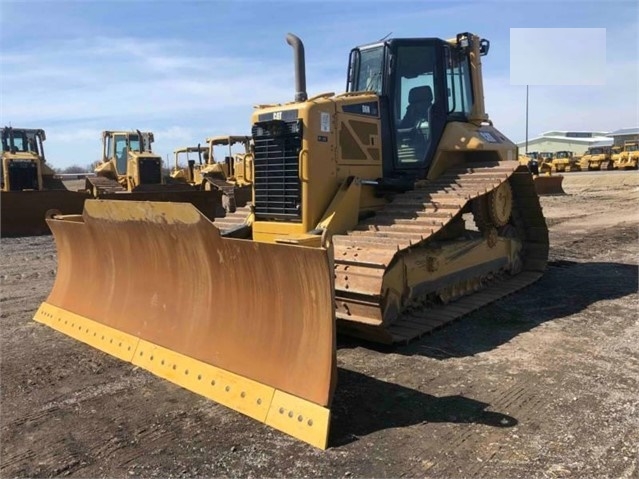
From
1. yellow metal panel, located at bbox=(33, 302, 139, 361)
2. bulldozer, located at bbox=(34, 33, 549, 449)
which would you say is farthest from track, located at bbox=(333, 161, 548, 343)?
yellow metal panel, located at bbox=(33, 302, 139, 361)

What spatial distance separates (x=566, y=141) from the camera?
9531 centimetres

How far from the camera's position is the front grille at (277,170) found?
5883 mm

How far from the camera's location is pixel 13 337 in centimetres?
573

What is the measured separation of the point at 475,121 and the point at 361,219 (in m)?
2.50

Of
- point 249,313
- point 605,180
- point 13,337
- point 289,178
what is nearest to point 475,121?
point 289,178

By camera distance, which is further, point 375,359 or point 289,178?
point 289,178

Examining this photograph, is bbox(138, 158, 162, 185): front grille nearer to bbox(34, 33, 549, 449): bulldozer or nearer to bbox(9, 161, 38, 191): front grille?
bbox(9, 161, 38, 191): front grille

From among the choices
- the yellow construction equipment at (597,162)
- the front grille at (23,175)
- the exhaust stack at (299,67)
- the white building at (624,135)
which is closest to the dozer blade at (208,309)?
the exhaust stack at (299,67)

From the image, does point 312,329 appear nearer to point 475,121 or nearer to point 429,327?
point 429,327

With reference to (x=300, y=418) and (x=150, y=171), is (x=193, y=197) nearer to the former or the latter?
(x=150, y=171)

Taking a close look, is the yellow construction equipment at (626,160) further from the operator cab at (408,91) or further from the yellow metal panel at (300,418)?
the yellow metal panel at (300,418)

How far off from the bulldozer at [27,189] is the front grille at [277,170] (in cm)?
1065

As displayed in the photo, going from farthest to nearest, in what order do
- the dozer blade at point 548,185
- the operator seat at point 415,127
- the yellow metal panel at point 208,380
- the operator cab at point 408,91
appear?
the dozer blade at point 548,185 → the operator seat at point 415,127 → the operator cab at point 408,91 → the yellow metal panel at point 208,380

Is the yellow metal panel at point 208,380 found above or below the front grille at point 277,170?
below
